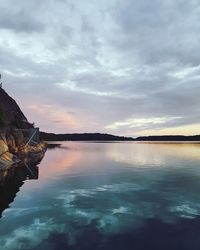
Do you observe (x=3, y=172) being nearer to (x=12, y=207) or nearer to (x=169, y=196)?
(x=12, y=207)

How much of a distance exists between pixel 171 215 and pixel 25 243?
10.7m

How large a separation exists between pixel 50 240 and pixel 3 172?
26.6 m

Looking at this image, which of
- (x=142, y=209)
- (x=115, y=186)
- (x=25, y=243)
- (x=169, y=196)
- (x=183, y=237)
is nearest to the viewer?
(x=25, y=243)

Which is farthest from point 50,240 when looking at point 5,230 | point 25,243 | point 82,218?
point 82,218

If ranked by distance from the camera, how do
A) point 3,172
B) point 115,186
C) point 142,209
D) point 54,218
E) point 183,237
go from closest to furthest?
point 183,237
point 54,218
point 142,209
point 115,186
point 3,172

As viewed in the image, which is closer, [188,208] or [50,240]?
[50,240]

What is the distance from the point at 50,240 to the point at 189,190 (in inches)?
744

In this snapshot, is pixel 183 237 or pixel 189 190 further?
pixel 189 190

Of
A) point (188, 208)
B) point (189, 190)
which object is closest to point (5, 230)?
point (188, 208)

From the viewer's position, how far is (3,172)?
3891cm

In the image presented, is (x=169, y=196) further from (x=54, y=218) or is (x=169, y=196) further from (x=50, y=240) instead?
(x=50, y=240)

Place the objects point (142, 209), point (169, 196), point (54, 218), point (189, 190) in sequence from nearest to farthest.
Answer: point (54, 218)
point (142, 209)
point (169, 196)
point (189, 190)

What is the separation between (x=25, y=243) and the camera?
14367 mm

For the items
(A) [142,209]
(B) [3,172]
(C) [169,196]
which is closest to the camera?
(A) [142,209]
